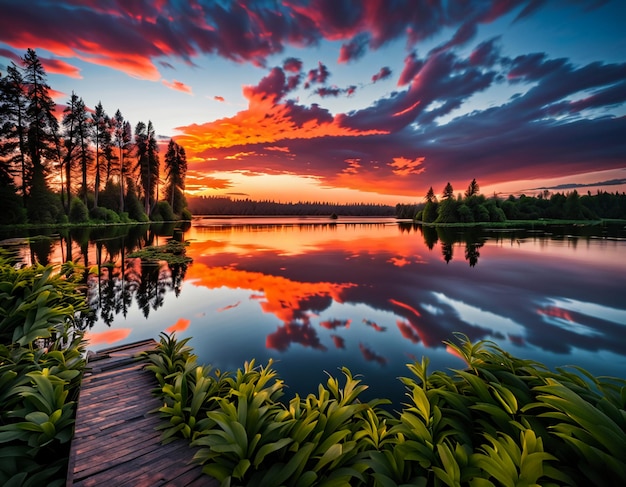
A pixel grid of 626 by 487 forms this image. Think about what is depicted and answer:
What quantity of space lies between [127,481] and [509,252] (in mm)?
29033

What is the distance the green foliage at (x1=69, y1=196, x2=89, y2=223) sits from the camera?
137ft

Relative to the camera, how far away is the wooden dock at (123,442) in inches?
103

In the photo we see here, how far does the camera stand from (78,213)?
4203cm

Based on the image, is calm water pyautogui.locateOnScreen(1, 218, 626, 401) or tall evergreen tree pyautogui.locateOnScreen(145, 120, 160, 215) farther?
tall evergreen tree pyautogui.locateOnScreen(145, 120, 160, 215)

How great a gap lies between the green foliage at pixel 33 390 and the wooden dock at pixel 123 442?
0.84ft

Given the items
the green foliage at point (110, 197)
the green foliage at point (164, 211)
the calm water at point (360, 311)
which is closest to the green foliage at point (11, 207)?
the green foliage at point (110, 197)

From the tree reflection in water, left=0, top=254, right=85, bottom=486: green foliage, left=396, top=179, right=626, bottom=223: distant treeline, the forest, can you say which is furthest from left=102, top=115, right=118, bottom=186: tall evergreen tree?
left=396, top=179, right=626, bottom=223: distant treeline

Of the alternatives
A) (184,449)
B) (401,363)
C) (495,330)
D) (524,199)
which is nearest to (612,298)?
(495,330)

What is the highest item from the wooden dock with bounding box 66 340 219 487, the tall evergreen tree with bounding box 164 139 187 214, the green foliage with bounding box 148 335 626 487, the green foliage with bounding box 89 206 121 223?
the tall evergreen tree with bounding box 164 139 187 214

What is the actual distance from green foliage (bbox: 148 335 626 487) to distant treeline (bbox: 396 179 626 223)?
77.9 m

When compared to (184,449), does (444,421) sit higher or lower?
higher

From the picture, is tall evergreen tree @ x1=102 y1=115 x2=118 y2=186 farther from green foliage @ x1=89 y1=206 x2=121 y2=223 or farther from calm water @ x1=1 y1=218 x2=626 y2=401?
calm water @ x1=1 y1=218 x2=626 y2=401

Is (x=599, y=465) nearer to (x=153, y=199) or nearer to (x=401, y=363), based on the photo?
(x=401, y=363)

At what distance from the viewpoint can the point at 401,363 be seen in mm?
6371
